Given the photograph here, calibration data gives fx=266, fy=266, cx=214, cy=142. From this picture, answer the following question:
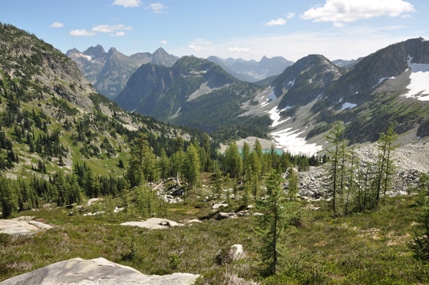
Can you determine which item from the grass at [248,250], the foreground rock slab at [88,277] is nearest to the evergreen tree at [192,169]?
the grass at [248,250]

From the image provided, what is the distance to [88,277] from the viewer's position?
1288 cm

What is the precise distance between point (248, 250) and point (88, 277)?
1771cm

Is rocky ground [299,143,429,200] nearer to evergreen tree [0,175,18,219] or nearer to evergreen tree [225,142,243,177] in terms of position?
evergreen tree [225,142,243,177]

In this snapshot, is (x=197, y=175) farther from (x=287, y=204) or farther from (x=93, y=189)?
(x=287, y=204)

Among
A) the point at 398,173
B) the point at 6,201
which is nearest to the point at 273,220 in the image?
the point at 398,173

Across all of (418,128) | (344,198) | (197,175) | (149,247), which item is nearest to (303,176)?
(197,175)

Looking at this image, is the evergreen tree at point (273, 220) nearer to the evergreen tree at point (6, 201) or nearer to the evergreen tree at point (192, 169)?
the evergreen tree at point (192, 169)

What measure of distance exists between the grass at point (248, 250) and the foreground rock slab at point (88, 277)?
1.79 m

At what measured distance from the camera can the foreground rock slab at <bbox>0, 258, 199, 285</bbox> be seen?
1252 cm

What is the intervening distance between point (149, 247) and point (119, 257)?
146 inches

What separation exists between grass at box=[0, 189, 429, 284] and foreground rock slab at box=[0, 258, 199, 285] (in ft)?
5.88

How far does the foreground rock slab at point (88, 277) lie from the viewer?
12516 mm

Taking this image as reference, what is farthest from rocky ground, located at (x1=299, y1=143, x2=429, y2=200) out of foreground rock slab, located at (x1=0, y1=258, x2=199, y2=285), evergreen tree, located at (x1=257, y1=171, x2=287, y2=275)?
foreground rock slab, located at (x1=0, y1=258, x2=199, y2=285)

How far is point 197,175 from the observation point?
9562 cm
